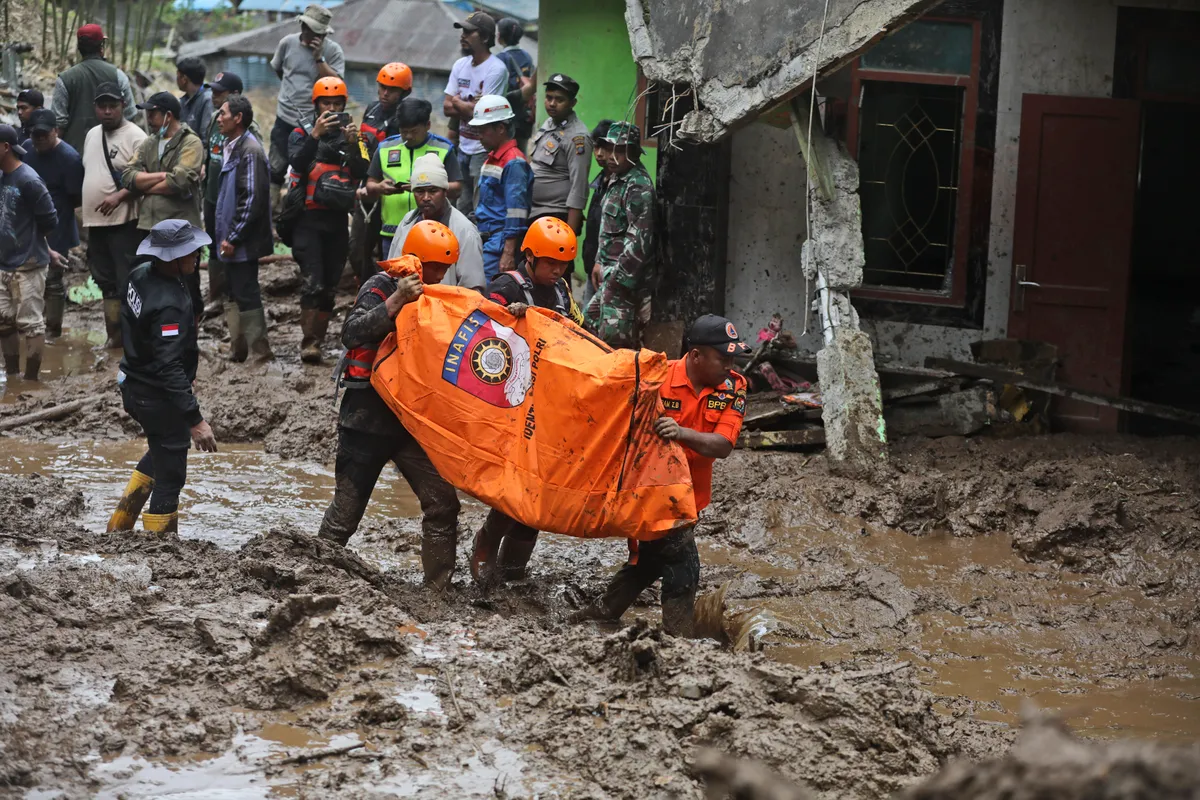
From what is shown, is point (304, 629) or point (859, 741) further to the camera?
point (304, 629)

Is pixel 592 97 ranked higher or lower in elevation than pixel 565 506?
higher

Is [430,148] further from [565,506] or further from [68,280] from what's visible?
[68,280]

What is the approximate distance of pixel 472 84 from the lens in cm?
1192

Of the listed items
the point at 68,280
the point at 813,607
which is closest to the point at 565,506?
the point at 813,607

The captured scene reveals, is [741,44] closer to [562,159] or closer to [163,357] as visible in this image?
[562,159]

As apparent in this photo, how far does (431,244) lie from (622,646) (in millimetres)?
2359

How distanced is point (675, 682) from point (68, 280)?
464 inches

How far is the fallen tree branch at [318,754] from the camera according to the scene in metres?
4.33

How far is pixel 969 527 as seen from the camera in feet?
26.3

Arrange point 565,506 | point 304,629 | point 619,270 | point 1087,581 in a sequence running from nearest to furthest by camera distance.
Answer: point 304,629
point 565,506
point 1087,581
point 619,270

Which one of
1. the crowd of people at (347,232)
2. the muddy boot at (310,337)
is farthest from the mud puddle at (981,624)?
the muddy boot at (310,337)

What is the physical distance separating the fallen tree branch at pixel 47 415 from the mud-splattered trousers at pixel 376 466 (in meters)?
4.24

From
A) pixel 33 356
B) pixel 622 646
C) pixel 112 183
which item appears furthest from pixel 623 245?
pixel 622 646

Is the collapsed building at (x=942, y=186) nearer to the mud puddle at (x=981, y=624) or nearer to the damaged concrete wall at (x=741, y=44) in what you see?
the damaged concrete wall at (x=741, y=44)
